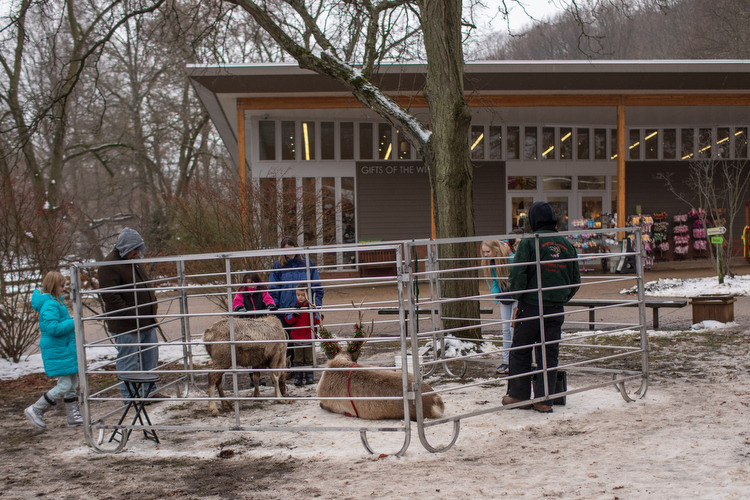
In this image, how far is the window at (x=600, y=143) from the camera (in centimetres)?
2050

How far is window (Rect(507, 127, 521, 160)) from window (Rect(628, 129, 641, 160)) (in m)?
4.30

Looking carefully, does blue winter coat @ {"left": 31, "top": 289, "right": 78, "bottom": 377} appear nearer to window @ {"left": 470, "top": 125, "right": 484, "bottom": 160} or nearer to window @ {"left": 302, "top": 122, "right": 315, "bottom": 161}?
window @ {"left": 302, "top": 122, "right": 315, "bottom": 161}

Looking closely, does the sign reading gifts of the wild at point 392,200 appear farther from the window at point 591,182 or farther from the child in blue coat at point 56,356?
the child in blue coat at point 56,356

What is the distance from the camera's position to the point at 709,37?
1080 inches

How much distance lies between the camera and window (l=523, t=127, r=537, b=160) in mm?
19812

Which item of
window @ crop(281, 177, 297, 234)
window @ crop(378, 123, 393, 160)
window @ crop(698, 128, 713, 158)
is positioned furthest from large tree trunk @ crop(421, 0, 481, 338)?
window @ crop(698, 128, 713, 158)

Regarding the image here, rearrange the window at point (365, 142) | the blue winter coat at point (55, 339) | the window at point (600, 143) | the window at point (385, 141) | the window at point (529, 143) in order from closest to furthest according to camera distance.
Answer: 1. the blue winter coat at point (55, 339)
2. the window at point (365, 142)
3. the window at point (385, 141)
4. the window at point (529, 143)
5. the window at point (600, 143)

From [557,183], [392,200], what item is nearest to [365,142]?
[392,200]

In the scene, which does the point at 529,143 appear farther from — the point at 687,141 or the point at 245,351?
the point at 245,351

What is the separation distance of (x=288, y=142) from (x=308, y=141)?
612mm

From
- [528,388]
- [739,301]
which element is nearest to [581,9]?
[739,301]

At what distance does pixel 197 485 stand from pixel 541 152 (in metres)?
17.9

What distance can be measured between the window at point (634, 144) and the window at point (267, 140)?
12.2 m

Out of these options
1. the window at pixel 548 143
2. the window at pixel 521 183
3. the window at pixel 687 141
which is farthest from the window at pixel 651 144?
the window at pixel 521 183
